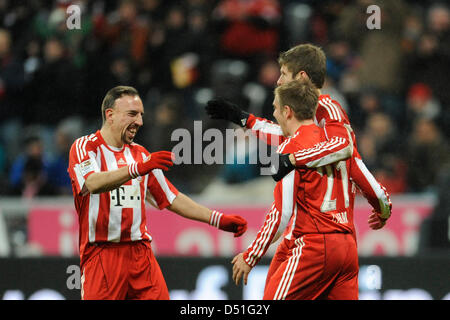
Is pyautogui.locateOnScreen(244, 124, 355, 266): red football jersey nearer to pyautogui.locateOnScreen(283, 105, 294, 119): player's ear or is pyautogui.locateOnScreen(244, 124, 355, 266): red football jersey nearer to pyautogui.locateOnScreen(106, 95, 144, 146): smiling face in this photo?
pyautogui.locateOnScreen(283, 105, 294, 119): player's ear

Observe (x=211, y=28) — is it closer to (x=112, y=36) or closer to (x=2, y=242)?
(x=112, y=36)

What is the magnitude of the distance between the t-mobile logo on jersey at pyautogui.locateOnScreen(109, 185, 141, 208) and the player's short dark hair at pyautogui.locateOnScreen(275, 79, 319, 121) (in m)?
1.16

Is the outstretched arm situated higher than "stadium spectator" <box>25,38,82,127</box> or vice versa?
"stadium spectator" <box>25,38,82,127</box>

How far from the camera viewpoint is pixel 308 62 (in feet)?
16.0

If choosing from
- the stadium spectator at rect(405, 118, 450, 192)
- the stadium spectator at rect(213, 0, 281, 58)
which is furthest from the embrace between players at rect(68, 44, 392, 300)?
the stadium spectator at rect(213, 0, 281, 58)

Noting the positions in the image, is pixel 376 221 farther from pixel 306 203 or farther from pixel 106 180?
pixel 106 180

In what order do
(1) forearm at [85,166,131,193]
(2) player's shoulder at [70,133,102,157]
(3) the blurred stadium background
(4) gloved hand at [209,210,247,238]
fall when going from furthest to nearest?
1. (3) the blurred stadium background
2. (4) gloved hand at [209,210,247,238]
3. (2) player's shoulder at [70,133,102,157]
4. (1) forearm at [85,166,131,193]

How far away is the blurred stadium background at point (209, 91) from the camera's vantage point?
8.45 meters

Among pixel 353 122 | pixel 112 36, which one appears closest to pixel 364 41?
pixel 353 122

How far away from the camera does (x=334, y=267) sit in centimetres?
450

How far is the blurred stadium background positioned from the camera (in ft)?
27.7

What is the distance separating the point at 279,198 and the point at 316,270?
48 centimetres

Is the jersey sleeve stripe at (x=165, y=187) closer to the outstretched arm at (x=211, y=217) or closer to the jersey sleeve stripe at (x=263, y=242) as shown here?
the outstretched arm at (x=211, y=217)

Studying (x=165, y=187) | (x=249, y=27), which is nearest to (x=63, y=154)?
(x=249, y=27)
